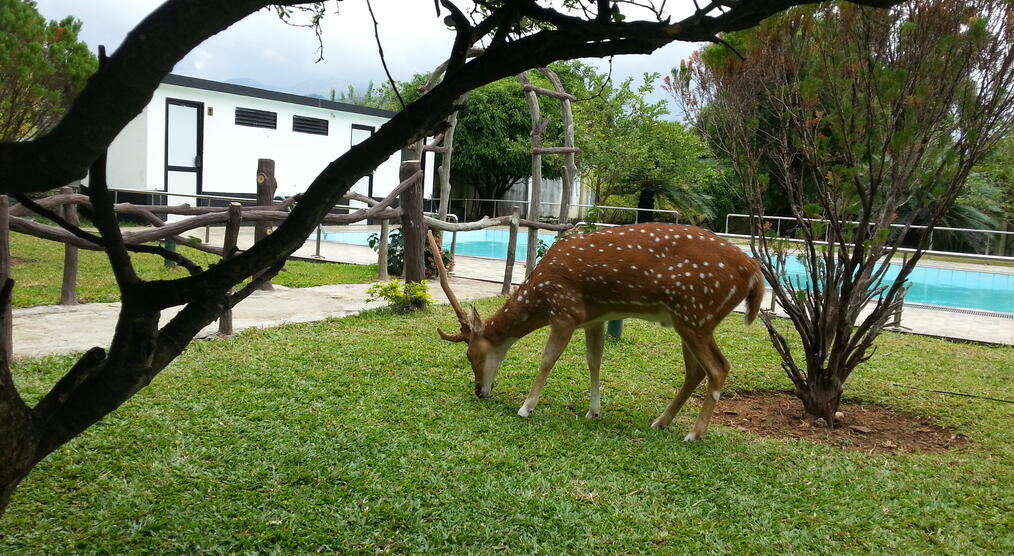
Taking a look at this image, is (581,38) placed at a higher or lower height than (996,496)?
higher

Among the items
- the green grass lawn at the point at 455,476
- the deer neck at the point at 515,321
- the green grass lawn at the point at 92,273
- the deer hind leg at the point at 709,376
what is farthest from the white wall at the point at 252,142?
the deer hind leg at the point at 709,376

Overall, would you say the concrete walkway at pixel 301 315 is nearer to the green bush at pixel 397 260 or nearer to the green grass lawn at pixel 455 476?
the green bush at pixel 397 260

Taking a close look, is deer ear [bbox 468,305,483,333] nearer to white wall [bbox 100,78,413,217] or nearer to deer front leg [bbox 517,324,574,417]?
deer front leg [bbox 517,324,574,417]

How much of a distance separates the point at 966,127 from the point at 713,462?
9.29 feet

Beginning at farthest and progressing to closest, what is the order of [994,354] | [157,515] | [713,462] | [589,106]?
[589,106] → [994,354] → [713,462] → [157,515]

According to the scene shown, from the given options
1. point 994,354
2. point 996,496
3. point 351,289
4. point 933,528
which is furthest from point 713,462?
point 351,289

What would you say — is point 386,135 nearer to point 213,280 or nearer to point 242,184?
point 213,280

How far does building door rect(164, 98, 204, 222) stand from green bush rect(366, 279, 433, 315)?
13.1 m

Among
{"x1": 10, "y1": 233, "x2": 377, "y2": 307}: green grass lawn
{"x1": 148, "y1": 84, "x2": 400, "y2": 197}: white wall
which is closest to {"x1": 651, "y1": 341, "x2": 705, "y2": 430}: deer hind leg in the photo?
{"x1": 10, "y1": 233, "x2": 377, "y2": 307}: green grass lawn

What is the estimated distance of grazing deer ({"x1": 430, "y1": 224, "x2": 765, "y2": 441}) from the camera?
480cm

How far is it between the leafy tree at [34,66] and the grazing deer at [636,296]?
796 centimetres

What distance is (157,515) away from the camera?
11.1 ft

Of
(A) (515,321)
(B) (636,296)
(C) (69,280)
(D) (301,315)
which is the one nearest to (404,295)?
(D) (301,315)

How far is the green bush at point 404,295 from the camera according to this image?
8.63 metres
